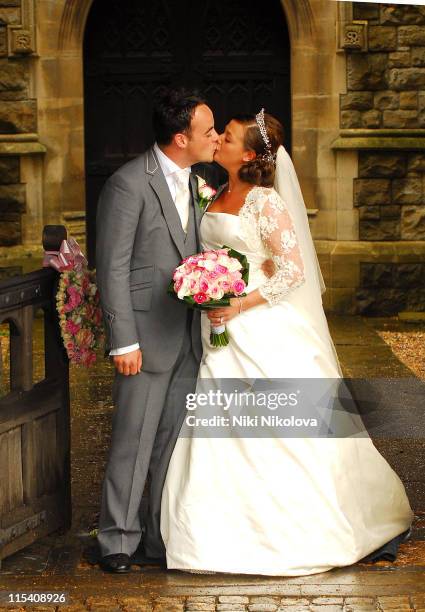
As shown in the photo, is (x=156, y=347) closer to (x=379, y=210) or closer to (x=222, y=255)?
(x=222, y=255)

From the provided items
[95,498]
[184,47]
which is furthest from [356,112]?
[95,498]

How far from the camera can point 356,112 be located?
11.6 meters

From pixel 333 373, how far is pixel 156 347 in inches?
Answer: 29.4

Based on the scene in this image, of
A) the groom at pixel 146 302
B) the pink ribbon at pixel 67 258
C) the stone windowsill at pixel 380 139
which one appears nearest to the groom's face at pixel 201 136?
the groom at pixel 146 302

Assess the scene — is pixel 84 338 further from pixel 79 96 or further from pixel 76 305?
pixel 79 96

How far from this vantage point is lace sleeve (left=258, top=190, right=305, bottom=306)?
4.96 metres

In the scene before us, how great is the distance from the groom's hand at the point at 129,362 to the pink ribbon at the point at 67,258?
481 mm

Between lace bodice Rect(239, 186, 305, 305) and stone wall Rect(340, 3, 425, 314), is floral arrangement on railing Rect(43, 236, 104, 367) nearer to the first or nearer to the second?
lace bodice Rect(239, 186, 305, 305)

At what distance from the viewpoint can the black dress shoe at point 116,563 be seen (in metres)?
4.89

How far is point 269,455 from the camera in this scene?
4.88 metres

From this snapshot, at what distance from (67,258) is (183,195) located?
21.1 inches

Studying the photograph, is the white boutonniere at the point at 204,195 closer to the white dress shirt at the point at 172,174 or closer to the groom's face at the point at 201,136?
the white dress shirt at the point at 172,174

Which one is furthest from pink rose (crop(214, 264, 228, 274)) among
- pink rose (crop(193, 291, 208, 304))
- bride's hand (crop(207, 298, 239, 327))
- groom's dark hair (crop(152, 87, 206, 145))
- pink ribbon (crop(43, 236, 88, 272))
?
pink ribbon (crop(43, 236, 88, 272))

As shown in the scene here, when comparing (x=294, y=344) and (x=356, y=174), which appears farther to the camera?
(x=356, y=174)
